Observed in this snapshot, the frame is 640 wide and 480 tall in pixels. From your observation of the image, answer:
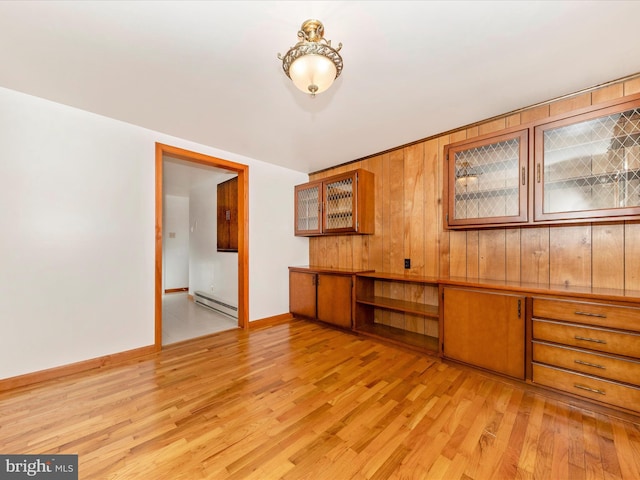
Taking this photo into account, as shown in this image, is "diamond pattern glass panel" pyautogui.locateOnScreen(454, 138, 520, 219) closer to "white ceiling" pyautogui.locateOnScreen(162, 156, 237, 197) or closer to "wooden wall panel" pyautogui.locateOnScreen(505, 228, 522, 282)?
"wooden wall panel" pyautogui.locateOnScreen(505, 228, 522, 282)

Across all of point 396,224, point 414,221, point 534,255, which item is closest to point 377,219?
point 396,224

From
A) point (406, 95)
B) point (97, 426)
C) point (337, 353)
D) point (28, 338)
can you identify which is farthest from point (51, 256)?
point (406, 95)

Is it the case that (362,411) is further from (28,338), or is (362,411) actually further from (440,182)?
(28,338)

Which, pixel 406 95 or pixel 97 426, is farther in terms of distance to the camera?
pixel 406 95

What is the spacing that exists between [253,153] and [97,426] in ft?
10.2

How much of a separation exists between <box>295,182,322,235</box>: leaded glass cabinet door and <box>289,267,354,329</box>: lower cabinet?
25.0 inches

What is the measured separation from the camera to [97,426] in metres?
1.64

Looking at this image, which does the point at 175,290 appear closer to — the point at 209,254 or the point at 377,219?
the point at 209,254

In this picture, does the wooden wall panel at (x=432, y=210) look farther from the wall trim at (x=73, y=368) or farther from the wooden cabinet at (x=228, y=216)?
the wall trim at (x=73, y=368)

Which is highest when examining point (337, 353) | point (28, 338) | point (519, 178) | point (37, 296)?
point (519, 178)

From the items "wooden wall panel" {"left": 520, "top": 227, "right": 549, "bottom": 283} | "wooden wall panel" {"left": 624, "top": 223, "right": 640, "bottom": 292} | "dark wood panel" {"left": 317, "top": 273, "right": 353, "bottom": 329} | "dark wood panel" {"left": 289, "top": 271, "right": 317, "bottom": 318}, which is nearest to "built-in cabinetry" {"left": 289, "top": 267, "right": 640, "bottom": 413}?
"wooden wall panel" {"left": 520, "top": 227, "right": 549, "bottom": 283}

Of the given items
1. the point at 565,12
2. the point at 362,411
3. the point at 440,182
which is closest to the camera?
the point at 565,12

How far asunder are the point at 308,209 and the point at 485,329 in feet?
9.09

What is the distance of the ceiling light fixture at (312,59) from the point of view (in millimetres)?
1365
